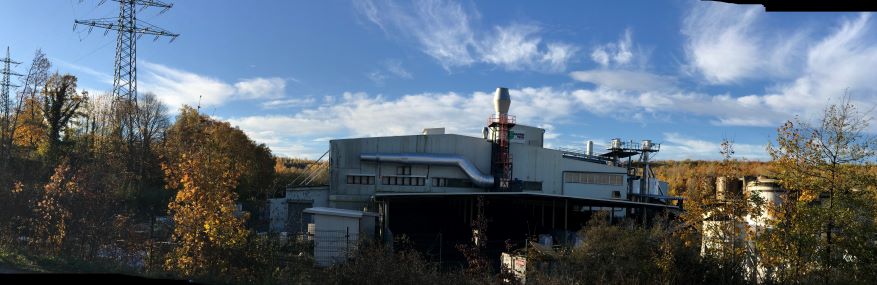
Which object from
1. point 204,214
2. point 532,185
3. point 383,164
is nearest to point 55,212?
point 204,214

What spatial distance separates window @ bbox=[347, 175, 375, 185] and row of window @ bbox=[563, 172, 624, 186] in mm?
16545

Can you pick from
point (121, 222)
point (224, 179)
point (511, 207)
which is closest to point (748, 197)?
point (224, 179)

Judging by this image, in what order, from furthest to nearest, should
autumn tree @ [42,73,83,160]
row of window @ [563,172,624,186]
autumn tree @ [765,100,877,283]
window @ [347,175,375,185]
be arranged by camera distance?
row of window @ [563,172,624,186], autumn tree @ [42,73,83,160], window @ [347,175,375,185], autumn tree @ [765,100,877,283]

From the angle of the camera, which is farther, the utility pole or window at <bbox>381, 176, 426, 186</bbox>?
window at <bbox>381, 176, 426, 186</bbox>

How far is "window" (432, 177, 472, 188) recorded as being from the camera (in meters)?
43.8

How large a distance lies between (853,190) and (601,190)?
38.0 metres

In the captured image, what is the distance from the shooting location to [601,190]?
47.6 metres

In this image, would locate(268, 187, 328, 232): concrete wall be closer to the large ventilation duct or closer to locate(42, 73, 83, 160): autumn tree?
the large ventilation duct

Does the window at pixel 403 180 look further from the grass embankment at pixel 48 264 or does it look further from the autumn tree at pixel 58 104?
the grass embankment at pixel 48 264

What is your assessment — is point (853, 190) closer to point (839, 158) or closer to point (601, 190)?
point (839, 158)

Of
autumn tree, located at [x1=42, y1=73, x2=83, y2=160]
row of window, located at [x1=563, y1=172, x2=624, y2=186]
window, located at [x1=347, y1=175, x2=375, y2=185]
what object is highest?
autumn tree, located at [x1=42, y1=73, x2=83, y2=160]

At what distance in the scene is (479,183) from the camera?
1732 inches

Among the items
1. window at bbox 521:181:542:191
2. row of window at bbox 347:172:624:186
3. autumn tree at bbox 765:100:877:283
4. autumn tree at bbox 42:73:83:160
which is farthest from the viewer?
window at bbox 521:181:542:191

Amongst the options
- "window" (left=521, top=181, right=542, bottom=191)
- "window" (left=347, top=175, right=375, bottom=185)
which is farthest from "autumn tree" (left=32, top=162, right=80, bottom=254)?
"window" (left=521, top=181, right=542, bottom=191)
